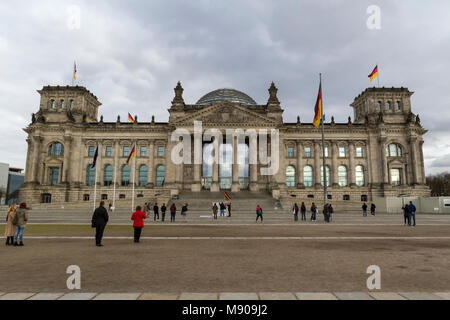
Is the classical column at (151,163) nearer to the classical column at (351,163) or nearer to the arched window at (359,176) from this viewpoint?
the classical column at (351,163)

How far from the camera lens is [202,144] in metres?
65.7

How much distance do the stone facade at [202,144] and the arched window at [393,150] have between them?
20cm

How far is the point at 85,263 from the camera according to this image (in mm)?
9164

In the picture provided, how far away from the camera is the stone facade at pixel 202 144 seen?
212ft

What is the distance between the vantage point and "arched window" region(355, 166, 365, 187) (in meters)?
67.0

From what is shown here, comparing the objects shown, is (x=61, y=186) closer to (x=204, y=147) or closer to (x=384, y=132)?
(x=204, y=147)

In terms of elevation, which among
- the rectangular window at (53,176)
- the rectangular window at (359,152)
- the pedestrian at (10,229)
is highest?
the rectangular window at (359,152)

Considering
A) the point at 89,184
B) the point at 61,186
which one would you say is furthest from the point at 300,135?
the point at 61,186

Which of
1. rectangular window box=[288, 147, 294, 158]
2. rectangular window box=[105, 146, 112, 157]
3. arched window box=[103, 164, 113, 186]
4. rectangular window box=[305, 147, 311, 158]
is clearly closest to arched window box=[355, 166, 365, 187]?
rectangular window box=[305, 147, 311, 158]

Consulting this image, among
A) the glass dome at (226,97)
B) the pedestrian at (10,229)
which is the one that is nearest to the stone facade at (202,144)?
the glass dome at (226,97)

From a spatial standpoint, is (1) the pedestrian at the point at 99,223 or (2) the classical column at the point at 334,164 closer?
(1) the pedestrian at the point at 99,223

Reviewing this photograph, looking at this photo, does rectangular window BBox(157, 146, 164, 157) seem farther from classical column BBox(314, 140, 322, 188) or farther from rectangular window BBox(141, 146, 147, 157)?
classical column BBox(314, 140, 322, 188)

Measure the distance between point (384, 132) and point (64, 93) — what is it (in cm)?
7540

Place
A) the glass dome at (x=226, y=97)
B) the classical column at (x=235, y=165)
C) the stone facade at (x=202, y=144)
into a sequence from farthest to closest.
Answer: the glass dome at (x=226, y=97) < the stone facade at (x=202, y=144) < the classical column at (x=235, y=165)
